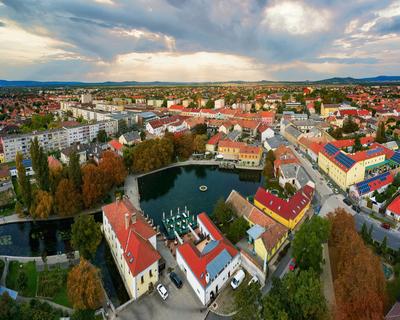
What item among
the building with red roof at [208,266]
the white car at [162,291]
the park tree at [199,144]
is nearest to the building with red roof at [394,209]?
the building with red roof at [208,266]

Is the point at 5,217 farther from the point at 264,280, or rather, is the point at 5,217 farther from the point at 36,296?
the point at 264,280

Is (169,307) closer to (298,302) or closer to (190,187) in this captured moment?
(298,302)

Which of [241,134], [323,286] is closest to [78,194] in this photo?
[323,286]

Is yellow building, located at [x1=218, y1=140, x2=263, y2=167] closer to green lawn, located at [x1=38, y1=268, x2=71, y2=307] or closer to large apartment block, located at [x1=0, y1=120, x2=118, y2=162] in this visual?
large apartment block, located at [x1=0, y1=120, x2=118, y2=162]

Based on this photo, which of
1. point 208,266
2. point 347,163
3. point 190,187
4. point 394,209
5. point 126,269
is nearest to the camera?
point 208,266

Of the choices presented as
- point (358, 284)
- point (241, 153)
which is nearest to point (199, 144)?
point (241, 153)

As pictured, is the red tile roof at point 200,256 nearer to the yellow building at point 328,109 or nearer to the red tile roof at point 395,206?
the red tile roof at point 395,206

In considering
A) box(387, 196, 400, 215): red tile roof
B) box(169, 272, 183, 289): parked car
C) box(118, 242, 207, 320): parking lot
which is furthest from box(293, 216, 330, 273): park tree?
box(387, 196, 400, 215): red tile roof
